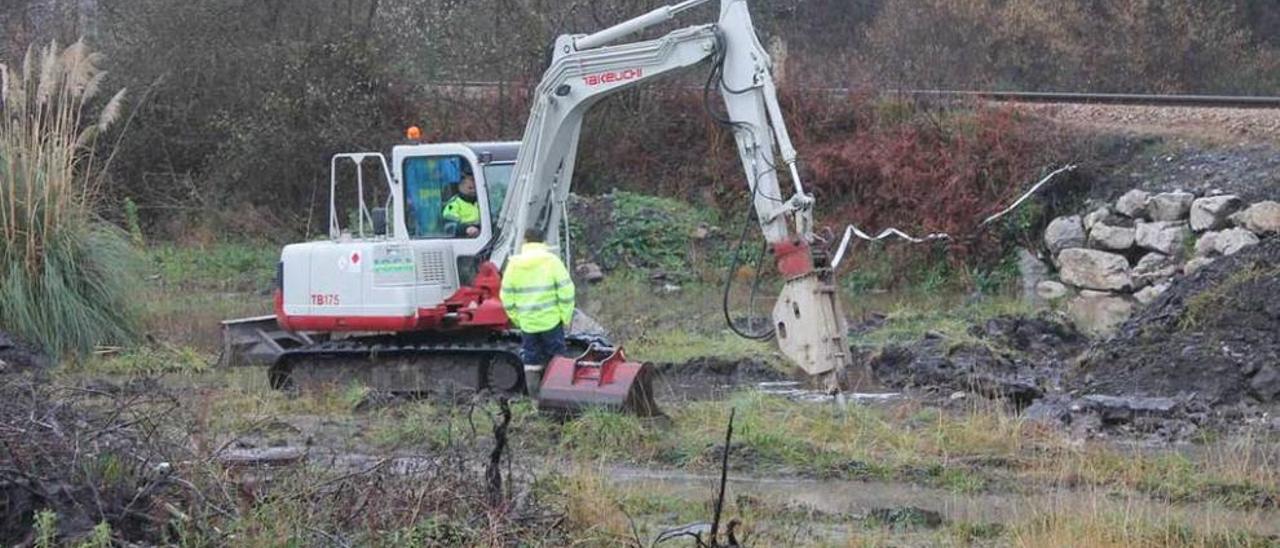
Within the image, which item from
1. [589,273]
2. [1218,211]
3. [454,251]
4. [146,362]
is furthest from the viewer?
[589,273]

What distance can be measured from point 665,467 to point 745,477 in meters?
0.59

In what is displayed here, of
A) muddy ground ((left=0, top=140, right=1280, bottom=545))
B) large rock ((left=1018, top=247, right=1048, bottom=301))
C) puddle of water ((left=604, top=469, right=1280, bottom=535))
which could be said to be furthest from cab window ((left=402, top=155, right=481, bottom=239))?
large rock ((left=1018, top=247, right=1048, bottom=301))

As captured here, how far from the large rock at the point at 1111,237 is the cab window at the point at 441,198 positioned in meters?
Answer: 11.0

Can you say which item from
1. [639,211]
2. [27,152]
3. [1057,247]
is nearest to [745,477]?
[27,152]

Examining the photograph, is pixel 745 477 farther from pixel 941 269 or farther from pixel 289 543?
pixel 941 269

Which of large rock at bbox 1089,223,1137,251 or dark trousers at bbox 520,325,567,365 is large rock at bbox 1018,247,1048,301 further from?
dark trousers at bbox 520,325,567,365

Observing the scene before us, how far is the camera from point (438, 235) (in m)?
15.2

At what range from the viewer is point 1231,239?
70.8 ft

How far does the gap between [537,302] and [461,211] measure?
256 cm

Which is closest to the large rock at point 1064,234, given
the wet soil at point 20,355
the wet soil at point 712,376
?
the wet soil at point 712,376

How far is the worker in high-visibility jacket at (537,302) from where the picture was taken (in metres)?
12.9

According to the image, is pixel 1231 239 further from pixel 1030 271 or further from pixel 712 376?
pixel 712 376

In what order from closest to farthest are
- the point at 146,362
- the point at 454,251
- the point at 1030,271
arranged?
the point at 454,251, the point at 146,362, the point at 1030,271

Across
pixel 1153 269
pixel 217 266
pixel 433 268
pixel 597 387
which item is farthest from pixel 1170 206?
pixel 217 266
